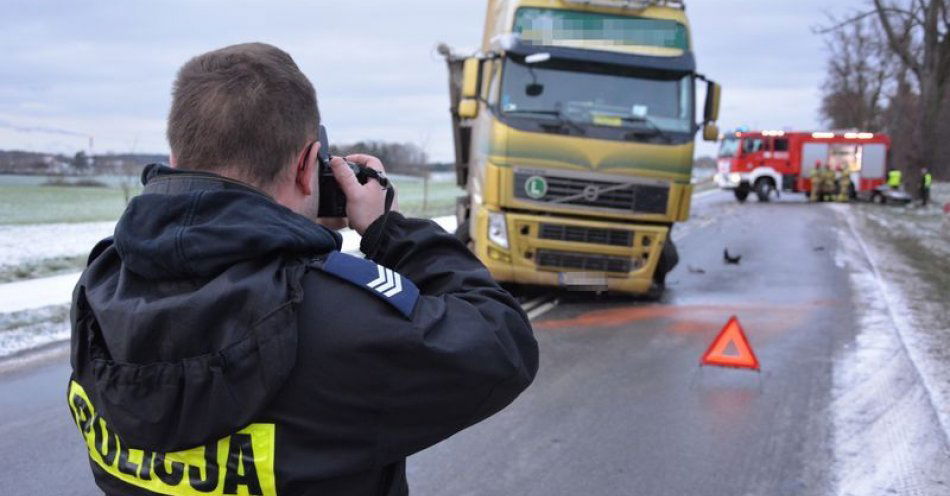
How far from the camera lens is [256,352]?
1.32 m

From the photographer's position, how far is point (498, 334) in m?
1.51

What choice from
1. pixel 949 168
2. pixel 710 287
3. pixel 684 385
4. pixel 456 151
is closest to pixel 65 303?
pixel 456 151

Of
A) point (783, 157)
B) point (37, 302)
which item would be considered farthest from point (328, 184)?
point (783, 157)

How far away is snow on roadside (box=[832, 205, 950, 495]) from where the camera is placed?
461cm

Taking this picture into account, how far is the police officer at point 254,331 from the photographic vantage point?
133 centimetres

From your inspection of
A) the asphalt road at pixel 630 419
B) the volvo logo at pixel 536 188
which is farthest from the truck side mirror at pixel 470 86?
the asphalt road at pixel 630 419

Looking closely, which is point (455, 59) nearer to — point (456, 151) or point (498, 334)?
point (456, 151)

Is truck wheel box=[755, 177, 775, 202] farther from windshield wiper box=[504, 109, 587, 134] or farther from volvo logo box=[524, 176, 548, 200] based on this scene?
volvo logo box=[524, 176, 548, 200]

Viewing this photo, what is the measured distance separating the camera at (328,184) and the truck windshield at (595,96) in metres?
8.11

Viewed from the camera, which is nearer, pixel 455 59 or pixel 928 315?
pixel 928 315

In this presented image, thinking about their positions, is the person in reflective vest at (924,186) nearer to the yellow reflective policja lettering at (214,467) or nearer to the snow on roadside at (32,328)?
the snow on roadside at (32,328)

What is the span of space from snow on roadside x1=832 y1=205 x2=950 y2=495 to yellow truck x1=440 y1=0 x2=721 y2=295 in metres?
2.70

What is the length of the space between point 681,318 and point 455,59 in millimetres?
6216

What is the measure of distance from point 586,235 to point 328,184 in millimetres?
8325
